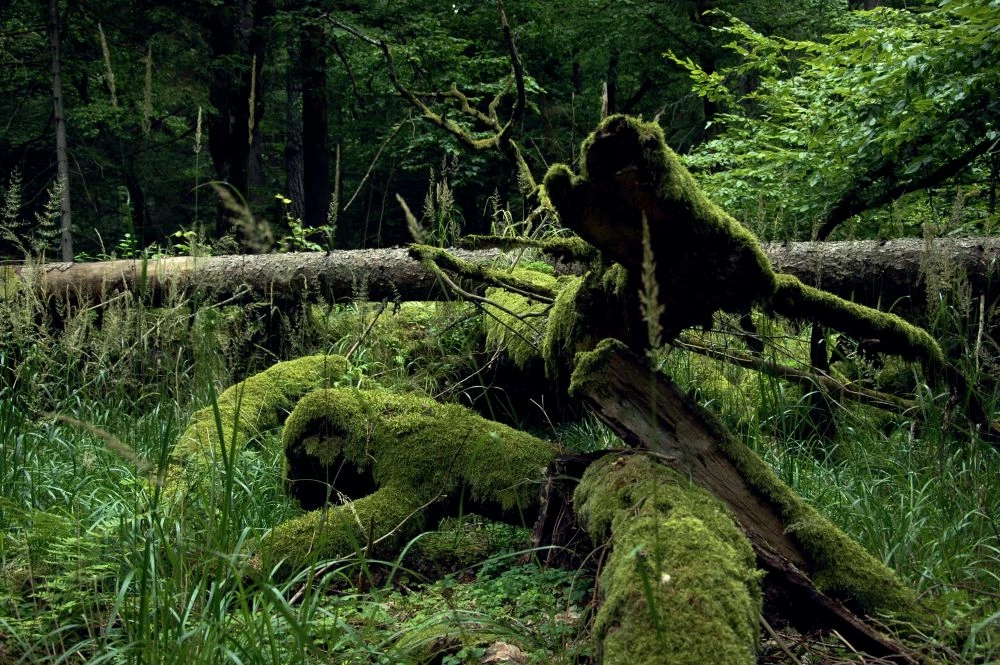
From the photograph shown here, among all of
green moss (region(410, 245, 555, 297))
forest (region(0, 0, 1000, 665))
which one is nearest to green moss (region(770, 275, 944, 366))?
forest (region(0, 0, 1000, 665))

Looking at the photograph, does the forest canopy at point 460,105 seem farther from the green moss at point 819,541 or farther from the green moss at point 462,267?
the green moss at point 819,541

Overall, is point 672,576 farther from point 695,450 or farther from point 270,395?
point 270,395

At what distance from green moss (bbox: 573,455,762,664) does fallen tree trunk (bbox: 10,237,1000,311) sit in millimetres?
2024

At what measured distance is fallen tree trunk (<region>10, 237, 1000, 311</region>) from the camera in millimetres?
4477

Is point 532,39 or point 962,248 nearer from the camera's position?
point 962,248

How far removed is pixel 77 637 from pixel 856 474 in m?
2.95

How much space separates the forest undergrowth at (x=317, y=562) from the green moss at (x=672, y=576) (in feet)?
0.89

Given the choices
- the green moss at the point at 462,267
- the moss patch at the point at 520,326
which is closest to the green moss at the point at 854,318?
the green moss at the point at 462,267

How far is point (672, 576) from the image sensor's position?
1702mm

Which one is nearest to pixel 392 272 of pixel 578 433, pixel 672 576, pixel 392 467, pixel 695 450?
pixel 578 433

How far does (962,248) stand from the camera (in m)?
4.49

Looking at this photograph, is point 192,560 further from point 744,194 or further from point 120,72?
point 120,72

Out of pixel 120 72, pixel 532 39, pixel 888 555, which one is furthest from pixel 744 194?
pixel 532 39

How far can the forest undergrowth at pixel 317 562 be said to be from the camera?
1.84m
